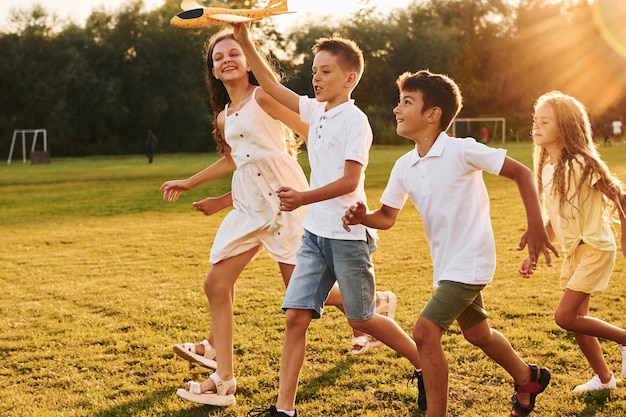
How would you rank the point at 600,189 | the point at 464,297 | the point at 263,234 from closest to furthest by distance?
the point at 464,297 < the point at 600,189 < the point at 263,234

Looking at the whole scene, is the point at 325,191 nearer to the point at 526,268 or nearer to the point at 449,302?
the point at 449,302

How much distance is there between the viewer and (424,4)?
217 feet

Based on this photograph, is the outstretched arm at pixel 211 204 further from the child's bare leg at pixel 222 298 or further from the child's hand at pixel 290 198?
the child's hand at pixel 290 198

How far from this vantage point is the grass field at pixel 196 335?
4422 millimetres

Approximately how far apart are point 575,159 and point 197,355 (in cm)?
253

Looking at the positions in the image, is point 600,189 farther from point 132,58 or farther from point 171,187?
point 132,58

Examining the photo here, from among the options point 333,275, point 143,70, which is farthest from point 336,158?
point 143,70

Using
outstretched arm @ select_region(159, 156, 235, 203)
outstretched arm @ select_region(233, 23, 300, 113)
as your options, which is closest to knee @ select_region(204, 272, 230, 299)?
outstretched arm @ select_region(159, 156, 235, 203)

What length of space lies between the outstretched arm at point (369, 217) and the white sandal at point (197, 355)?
1.59 meters

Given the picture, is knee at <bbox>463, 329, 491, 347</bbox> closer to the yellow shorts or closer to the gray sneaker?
the yellow shorts

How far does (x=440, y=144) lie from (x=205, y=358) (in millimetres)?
2161

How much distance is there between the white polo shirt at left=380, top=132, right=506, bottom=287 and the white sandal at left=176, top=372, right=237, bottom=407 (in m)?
1.42

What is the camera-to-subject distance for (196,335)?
19.8 feet

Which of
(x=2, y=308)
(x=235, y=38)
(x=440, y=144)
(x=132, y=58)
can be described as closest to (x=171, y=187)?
(x=235, y=38)
